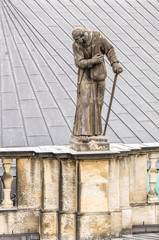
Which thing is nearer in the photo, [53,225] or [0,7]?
[53,225]

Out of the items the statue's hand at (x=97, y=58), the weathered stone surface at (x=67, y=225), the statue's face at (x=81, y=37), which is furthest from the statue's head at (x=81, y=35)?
the weathered stone surface at (x=67, y=225)

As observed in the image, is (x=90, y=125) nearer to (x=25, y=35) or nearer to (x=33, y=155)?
(x=33, y=155)

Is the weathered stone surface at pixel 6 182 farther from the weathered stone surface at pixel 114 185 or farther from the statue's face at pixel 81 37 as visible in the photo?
the statue's face at pixel 81 37

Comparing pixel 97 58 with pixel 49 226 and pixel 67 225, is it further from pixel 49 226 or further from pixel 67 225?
pixel 49 226

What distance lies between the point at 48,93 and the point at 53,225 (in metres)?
7.63

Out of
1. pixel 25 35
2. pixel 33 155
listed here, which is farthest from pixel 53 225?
pixel 25 35

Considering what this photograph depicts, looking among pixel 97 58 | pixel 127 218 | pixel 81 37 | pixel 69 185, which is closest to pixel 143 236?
pixel 127 218

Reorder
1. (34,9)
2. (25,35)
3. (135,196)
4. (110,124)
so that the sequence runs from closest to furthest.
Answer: (135,196) < (110,124) < (25,35) < (34,9)

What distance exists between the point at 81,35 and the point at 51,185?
3.04 m

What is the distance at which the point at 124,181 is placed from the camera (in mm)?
13688

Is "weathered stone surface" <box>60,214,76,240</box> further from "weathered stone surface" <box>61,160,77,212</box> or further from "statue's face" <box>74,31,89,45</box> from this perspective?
"statue's face" <box>74,31,89,45</box>

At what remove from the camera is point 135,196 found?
46.7 ft

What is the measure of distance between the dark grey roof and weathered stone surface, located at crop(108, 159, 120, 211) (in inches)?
193

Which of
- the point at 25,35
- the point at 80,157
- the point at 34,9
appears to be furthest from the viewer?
the point at 34,9
